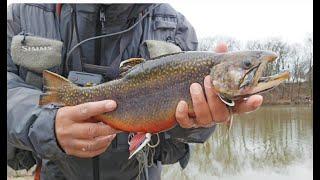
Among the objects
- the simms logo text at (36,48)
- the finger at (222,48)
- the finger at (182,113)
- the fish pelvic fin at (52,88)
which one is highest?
the simms logo text at (36,48)

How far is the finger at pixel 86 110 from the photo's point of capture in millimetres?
1229

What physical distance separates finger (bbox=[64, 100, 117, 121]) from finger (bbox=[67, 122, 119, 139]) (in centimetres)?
3

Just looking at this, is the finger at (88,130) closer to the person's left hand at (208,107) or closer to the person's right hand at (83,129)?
the person's right hand at (83,129)

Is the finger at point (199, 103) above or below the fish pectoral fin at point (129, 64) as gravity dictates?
below

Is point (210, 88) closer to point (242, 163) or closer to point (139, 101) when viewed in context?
point (139, 101)

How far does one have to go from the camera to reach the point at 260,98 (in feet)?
3.92

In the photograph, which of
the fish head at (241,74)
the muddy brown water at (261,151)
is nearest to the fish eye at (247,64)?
the fish head at (241,74)

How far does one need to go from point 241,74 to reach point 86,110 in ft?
1.55

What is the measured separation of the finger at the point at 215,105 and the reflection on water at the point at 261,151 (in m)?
3.43

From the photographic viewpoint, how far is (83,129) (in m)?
1.25

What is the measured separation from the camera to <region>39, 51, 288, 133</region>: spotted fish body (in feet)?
4.11

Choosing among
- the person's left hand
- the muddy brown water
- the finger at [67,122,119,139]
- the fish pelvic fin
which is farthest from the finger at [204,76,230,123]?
the muddy brown water

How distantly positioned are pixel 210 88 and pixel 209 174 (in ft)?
13.7

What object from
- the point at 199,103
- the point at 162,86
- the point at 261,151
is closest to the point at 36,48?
the point at 162,86
